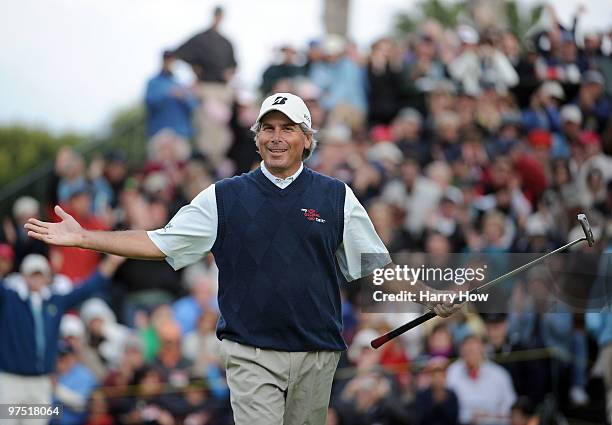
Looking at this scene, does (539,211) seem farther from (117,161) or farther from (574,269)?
(117,161)

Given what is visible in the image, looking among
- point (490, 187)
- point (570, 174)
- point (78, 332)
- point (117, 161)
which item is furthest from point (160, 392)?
point (570, 174)

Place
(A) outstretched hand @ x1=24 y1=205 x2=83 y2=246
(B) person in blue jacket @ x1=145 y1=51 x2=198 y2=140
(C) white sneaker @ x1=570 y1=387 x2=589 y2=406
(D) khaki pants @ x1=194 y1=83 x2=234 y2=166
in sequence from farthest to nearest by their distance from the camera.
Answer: (D) khaki pants @ x1=194 y1=83 x2=234 y2=166, (B) person in blue jacket @ x1=145 y1=51 x2=198 y2=140, (C) white sneaker @ x1=570 y1=387 x2=589 y2=406, (A) outstretched hand @ x1=24 y1=205 x2=83 y2=246

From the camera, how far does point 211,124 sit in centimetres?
1398

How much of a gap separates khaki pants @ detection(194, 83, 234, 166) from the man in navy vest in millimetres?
8060

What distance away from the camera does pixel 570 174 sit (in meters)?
14.2

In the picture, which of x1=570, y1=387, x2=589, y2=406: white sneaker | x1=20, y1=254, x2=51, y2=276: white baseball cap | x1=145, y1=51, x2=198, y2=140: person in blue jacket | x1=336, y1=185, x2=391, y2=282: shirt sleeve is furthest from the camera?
x1=145, y1=51, x2=198, y2=140: person in blue jacket

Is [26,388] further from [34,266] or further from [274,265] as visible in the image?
[274,265]

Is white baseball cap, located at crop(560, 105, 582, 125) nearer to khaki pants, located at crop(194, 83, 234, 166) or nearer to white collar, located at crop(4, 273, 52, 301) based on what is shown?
khaki pants, located at crop(194, 83, 234, 166)

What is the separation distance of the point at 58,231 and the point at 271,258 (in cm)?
99

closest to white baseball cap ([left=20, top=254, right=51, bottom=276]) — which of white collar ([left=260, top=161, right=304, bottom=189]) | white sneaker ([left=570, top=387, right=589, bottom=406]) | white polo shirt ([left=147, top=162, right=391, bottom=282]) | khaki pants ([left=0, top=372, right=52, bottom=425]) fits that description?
khaki pants ([left=0, top=372, right=52, bottom=425])

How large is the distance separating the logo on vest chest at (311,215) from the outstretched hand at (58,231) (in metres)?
1.06

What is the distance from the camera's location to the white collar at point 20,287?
10.8 m

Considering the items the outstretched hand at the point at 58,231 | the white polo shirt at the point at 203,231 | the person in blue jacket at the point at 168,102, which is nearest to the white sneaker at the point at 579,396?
the person in blue jacket at the point at 168,102

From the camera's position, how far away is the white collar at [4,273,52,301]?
1078cm
